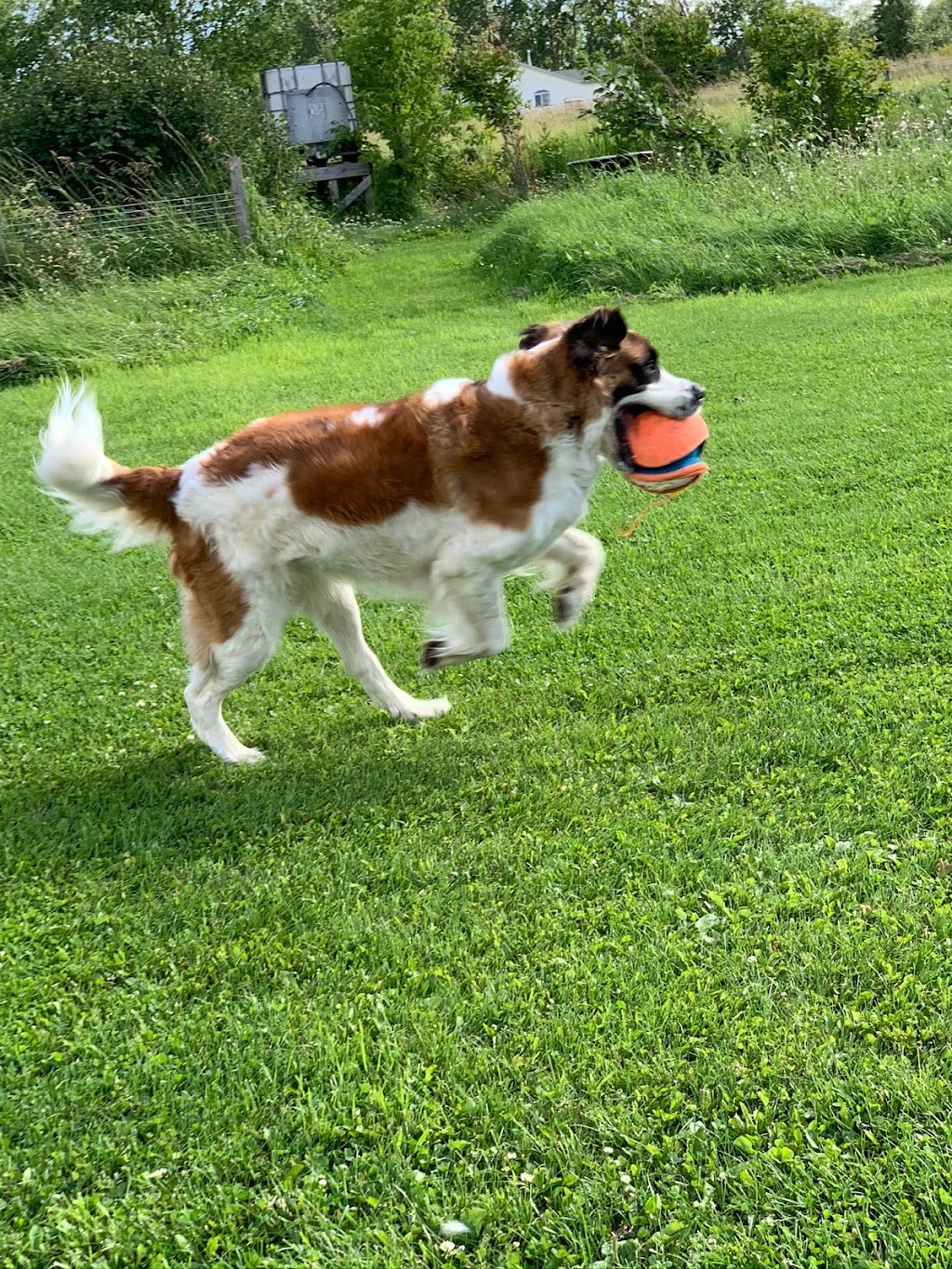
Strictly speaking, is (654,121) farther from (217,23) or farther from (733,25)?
(217,23)

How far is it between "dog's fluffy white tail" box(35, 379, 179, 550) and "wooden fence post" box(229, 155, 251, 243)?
11644 millimetres

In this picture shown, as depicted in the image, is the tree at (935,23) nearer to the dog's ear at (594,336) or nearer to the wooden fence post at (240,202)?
the wooden fence post at (240,202)

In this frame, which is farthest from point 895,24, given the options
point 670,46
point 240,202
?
point 240,202

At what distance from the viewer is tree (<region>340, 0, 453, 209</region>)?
74.7ft

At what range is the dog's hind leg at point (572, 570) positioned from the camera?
4.13 metres

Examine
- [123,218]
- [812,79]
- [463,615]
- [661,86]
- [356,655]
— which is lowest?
[356,655]

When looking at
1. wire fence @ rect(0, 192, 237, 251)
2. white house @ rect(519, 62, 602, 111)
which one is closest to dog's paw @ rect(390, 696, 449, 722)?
wire fence @ rect(0, 192, 237, 251)

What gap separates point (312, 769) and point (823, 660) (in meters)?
2.04

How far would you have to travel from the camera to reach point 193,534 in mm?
3840

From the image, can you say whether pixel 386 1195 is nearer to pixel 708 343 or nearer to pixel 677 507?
pixel 677 507

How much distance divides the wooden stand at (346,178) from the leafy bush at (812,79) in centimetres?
830

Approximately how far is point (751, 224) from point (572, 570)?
1002cm

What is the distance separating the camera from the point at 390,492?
3.71m

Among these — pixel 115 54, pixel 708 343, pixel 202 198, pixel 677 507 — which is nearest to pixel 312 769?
pixel 677 507
